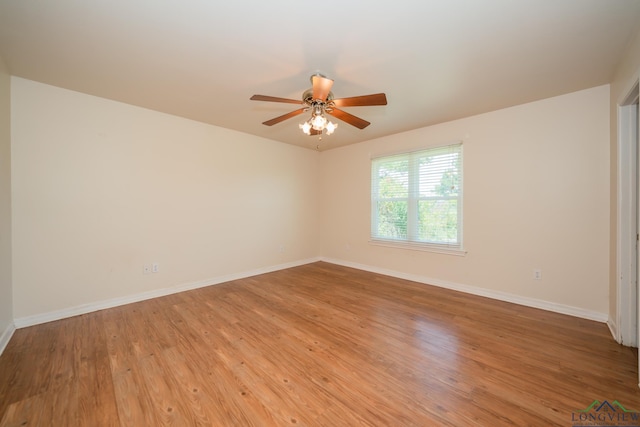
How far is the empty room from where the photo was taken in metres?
1.59

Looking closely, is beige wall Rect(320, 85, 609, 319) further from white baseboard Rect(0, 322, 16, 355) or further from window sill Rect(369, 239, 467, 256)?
white baseboard Rect(0, 322, 16, 355)

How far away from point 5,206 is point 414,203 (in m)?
4.92

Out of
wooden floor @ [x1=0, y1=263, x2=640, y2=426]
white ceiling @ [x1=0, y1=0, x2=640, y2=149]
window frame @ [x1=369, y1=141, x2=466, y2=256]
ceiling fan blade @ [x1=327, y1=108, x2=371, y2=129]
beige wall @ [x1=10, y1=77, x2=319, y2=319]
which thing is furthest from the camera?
window frame @ [x1=369, y1=141, x2=466, y2=256]

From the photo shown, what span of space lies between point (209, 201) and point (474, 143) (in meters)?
4.08

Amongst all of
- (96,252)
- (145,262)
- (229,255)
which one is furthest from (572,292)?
(96,252)

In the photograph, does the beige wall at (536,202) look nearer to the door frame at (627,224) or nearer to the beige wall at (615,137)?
the beige wall at (615,137)

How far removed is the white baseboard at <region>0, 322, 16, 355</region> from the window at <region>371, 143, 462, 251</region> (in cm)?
461

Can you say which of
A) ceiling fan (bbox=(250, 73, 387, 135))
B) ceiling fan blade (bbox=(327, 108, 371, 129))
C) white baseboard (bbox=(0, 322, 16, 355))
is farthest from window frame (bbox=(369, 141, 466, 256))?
white baseboard (bbox=(0, 322, 16, 355))

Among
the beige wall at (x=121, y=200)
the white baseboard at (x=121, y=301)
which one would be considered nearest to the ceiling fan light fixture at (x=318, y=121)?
the beige wall at (x=121, y=200)

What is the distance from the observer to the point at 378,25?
5.60ft

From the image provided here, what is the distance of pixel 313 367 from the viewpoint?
186 cm

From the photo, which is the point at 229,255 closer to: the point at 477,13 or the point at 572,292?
the point at 477,13

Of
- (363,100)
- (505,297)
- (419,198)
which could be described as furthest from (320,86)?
(505,297)

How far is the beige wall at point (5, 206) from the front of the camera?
85.5 inches
